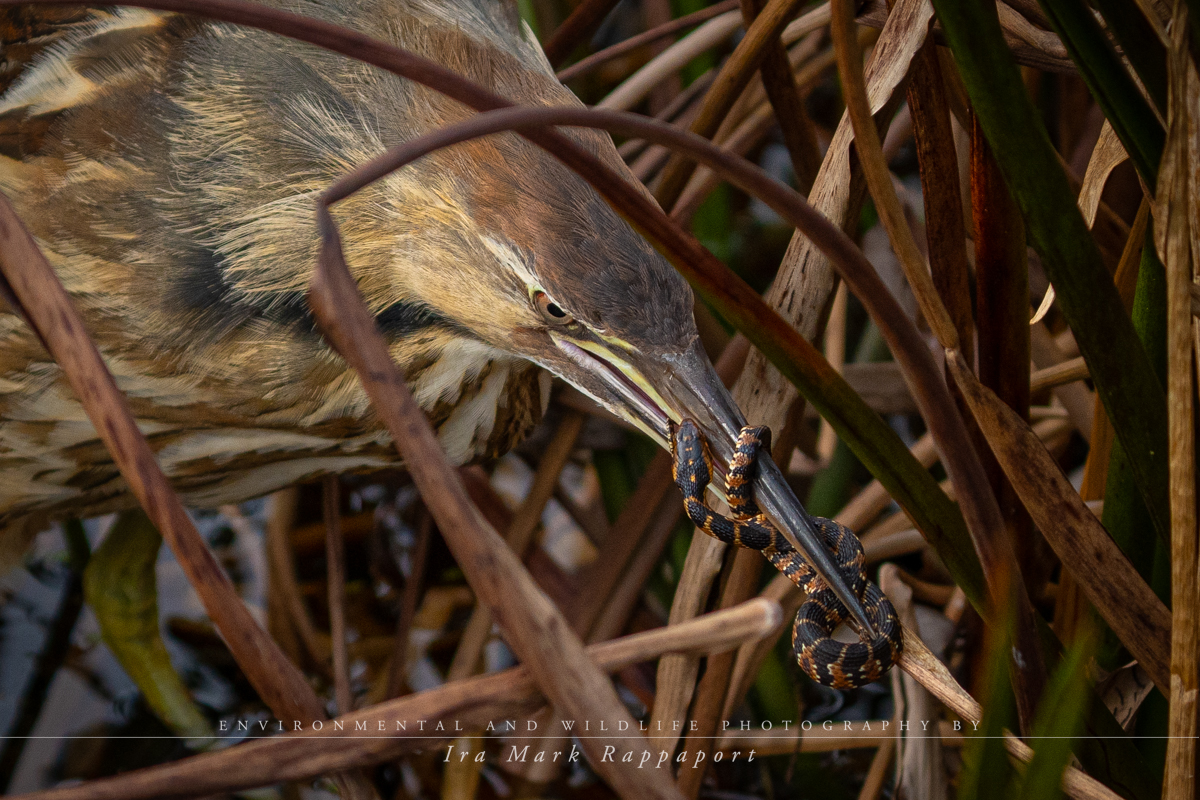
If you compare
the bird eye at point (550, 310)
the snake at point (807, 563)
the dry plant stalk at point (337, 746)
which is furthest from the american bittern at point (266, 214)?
the dry plant stalk at point (337, 746)

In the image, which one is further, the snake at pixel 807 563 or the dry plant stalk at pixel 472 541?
the snake at pixel 807 563

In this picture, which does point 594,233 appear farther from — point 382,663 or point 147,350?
point 382,663

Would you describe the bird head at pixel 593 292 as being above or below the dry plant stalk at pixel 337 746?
above

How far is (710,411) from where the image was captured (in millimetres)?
944

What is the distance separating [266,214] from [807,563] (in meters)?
0.67

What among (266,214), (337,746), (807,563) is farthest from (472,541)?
(266,214)

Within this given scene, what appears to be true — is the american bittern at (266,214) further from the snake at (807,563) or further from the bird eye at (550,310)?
the snake at (807,563)

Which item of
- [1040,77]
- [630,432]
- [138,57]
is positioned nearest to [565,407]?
[630,432]

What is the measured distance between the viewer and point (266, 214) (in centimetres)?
111

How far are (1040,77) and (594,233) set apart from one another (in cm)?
113

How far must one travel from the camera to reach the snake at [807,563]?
81 cm

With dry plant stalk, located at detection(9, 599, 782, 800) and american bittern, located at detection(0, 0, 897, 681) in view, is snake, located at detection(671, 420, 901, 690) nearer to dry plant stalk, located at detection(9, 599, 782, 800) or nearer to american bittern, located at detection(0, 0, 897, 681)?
american bittern, located at detection(0, 0, 897, 681)

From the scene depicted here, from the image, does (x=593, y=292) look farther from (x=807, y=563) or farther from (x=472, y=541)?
(x=472, y=541)

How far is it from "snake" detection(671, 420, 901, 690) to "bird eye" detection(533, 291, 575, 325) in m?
0.17
